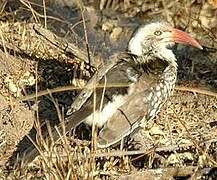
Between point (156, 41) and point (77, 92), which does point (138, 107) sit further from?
point (77, 92)

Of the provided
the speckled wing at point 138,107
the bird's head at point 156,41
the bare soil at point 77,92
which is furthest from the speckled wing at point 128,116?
the bird's head at point 156,41

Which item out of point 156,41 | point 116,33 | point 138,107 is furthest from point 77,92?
point 116,33

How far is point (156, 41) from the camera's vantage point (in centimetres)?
556

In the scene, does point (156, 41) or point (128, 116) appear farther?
point (156, 41)

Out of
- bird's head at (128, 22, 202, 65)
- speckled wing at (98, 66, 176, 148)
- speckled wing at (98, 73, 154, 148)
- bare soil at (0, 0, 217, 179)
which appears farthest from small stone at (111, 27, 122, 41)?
speckled wing at (98, 73, 154, 148)

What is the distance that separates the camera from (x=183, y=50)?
770 centimetres

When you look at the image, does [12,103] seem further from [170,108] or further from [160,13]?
[160,13]

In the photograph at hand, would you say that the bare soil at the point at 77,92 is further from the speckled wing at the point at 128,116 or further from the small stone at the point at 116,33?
the speckled wing at the point at 128,116

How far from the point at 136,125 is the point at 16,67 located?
1633 mm

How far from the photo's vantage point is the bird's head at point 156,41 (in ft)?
18.0

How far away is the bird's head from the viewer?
5.48 meters

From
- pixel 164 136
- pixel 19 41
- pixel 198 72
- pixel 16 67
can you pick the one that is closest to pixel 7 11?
pixel 19 41

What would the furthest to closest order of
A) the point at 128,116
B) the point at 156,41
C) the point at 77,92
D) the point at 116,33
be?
1. the point at 116,33
2. the point at 77,92
3. the point at 156,41
4. the point at 128,116

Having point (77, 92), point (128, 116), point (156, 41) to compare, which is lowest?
point (77, 92)
